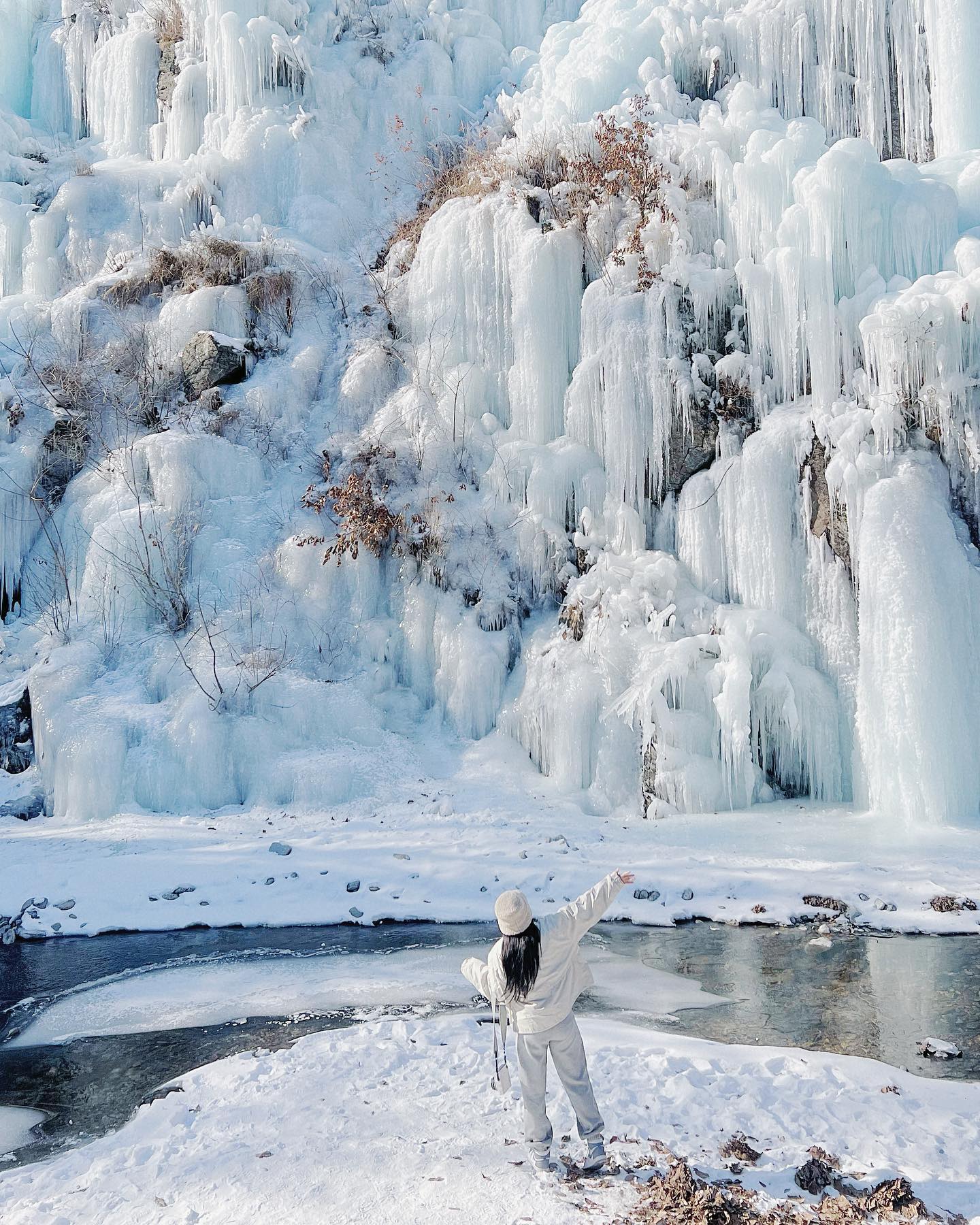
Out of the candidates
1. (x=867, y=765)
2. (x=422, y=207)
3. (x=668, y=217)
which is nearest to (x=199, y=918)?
(x=867, y=765)

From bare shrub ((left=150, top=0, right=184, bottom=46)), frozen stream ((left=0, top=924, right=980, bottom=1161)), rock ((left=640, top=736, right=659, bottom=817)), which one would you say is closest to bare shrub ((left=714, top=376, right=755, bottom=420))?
rock ((left=640, top=736, right=659, bottom=817))

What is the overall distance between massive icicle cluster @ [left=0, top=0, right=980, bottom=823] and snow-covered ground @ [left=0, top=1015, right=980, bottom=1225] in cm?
608

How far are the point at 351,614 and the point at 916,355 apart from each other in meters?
8.42

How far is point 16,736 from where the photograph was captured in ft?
42.9

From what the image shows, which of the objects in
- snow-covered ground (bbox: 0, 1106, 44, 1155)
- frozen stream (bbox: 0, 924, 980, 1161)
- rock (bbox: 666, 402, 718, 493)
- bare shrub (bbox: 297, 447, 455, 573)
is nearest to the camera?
snow-covered ground (bbox: 0, 1106, 44, 1155)

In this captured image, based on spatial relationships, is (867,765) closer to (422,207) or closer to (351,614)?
(351,614)

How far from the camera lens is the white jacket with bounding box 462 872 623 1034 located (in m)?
3.93

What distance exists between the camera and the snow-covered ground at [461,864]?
8.77 metres

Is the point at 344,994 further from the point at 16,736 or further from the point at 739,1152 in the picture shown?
the point at 16,736

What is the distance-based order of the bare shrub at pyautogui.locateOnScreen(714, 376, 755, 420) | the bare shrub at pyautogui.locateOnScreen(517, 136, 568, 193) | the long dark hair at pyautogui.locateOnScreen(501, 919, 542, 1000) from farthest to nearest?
the bare shrub at pyautogui.locateOnScreen(517, 136, 568, 193), the bare shrub at pyautogui.locateOnScreen(714, 376, 755, 420), the long dark hair at pyautogui.locateOnScreen(501, 919, 542, 1000)

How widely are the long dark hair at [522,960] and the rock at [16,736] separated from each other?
1112 centimetres

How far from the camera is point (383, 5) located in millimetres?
21672

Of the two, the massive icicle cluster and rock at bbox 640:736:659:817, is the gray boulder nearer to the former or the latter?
the massive icicle cluster

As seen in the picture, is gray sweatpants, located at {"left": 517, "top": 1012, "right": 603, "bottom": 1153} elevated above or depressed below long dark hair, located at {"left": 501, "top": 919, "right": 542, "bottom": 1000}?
below
